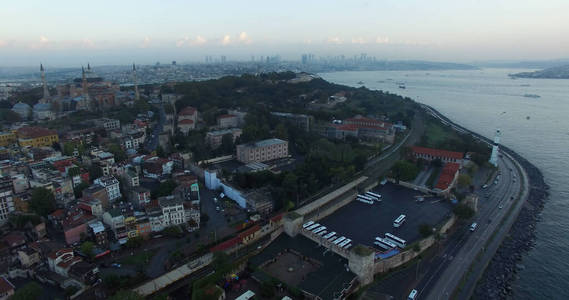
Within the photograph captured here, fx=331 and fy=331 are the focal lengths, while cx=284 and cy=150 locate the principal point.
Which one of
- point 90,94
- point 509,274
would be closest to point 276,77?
point 90,94

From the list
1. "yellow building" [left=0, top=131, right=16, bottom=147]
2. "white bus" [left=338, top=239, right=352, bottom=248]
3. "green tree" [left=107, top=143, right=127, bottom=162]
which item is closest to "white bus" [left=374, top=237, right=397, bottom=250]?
"white bus" [left=338, top=239, right=352, bottom=248]

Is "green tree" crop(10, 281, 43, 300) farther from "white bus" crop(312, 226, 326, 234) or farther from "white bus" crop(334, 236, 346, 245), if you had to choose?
"white bus" crop(334, 236, 346, 245)

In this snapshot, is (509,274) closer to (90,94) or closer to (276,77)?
(90,94)

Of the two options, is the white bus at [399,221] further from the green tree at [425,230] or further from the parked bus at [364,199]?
the parked bus at [364,199]

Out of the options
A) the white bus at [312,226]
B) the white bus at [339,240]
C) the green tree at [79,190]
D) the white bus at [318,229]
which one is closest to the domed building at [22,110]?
the green tree at [79,190]

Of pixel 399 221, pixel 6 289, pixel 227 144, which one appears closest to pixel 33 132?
pixel 227 144

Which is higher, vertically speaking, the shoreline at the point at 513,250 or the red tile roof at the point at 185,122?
the red tile roof at the point at 185,122
